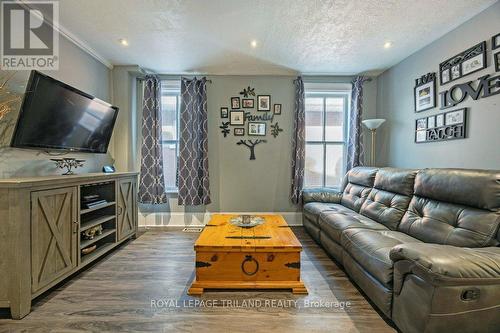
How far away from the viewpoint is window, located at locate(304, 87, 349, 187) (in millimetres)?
4191

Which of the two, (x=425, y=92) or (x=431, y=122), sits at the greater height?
(x=425, y=92)

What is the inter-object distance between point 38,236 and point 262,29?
282 centimetres

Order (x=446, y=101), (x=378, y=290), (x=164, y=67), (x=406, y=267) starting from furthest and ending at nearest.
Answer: (x=164, y=67)
(x=446, y=101)
(x=378, y=290)
(x=406, y=267)

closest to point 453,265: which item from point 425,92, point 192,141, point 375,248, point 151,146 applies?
point 375,248

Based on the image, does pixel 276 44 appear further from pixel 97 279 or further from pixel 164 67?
pixel 97 279

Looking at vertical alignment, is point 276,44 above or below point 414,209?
above

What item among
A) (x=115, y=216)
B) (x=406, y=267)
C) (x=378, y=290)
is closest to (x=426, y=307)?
(x=406, y=267)

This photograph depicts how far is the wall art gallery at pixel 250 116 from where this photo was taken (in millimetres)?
4020

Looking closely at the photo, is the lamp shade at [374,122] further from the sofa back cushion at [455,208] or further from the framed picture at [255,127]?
the framed picture at [255,127]

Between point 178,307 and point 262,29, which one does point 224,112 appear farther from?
point 178,307

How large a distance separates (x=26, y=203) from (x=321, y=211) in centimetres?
282

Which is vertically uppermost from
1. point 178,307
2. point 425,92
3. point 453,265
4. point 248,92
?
point 248,92

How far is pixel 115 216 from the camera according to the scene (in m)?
2.89

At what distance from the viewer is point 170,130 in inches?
161
